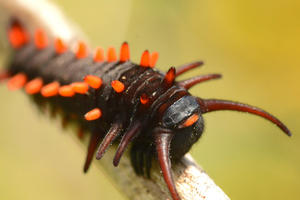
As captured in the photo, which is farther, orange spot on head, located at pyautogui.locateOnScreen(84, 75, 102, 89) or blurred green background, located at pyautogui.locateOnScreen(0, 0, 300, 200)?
blurred green background, located at pyautogui.locateOnScreen(0, 0, 300, 200)

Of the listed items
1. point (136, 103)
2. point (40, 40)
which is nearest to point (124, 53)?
Answer: point (136, 103)

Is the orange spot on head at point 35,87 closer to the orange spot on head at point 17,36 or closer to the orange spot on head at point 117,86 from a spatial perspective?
the orange spot on head at point 17,36

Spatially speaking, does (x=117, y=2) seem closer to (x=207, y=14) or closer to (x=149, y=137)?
(x=207, y=14)

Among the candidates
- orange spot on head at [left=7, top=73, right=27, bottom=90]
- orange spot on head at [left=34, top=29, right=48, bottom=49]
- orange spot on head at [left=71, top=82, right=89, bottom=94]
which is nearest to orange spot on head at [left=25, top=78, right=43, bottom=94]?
orange spot on head at [left=7, top=73, right=27, bottom=90]

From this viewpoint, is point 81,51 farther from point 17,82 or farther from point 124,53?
point 17,82

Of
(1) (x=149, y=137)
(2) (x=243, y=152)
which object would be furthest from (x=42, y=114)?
(2) (x=243, y=152)

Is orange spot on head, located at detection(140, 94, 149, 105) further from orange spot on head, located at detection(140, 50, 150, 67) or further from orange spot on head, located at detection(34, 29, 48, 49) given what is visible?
orange spot on head, located at detection(34, 29, 48, 49)
